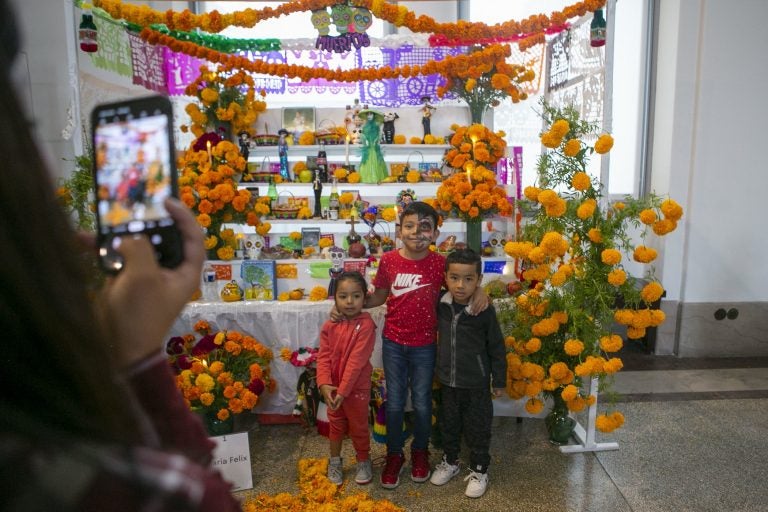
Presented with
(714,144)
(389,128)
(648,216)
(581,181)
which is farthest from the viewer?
(714,144)

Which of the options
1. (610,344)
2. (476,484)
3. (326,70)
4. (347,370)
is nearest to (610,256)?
(610,344)

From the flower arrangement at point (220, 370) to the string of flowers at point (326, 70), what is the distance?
6.41ft

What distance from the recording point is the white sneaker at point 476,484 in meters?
2.52

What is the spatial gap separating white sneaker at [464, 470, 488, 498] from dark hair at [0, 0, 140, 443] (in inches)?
98.8

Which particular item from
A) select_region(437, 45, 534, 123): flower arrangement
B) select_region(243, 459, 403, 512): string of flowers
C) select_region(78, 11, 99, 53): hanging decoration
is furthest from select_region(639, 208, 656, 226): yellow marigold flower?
select_region(78, 11, 99, 53): hanging decoration

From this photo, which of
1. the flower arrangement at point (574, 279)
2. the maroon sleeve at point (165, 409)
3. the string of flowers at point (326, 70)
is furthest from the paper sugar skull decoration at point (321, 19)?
the maroon sleeve at point (165, 409)

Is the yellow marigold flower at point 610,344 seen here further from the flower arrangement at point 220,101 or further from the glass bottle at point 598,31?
the flower arrangement at point 220,101

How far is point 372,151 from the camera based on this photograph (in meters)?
4.05

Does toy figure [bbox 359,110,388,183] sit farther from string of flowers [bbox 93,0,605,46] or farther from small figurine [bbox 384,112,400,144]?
string of flowers [bbox 93,0,605,46]

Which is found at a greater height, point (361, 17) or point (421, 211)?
point (361, 17)

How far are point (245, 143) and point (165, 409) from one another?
3763mm

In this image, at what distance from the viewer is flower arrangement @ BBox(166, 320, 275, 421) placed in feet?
9.19

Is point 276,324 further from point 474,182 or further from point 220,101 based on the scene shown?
point 220,101

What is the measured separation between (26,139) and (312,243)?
3.71m
